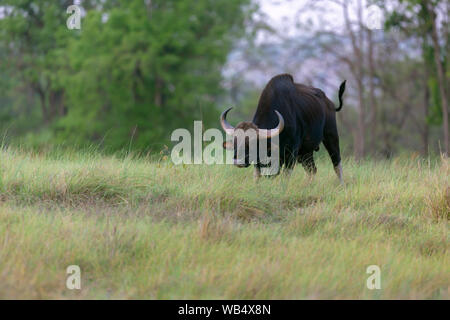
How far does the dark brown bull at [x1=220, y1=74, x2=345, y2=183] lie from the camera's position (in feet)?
28.3

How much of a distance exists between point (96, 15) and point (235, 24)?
325 inches

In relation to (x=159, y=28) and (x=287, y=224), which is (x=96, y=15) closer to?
(x=159, y=28)

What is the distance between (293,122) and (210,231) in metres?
3.37

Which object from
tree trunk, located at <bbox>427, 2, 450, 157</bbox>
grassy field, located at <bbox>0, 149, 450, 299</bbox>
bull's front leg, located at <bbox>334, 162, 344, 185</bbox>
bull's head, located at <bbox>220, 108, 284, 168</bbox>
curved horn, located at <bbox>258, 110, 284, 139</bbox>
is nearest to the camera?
grassy field, located at <bbox>0, 149, 450, 299</bbox>

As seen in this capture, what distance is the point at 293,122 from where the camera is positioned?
28.8ft

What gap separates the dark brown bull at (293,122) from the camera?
28.3 feet

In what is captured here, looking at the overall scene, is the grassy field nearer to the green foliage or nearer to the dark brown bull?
the dark brown bull

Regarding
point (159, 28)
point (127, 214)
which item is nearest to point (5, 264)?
point (127, 214)

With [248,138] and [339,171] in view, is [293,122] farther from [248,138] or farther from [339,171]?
[339,171]

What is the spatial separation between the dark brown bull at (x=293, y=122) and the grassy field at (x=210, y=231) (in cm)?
51

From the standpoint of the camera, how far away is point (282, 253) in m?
5.64

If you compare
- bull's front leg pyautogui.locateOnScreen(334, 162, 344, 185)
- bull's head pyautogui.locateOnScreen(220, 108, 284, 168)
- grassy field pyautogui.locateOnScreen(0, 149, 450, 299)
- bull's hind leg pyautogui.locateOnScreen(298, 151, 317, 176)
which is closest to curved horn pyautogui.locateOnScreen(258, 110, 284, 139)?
bull's head pyautogui.locateOnScreen(220, 108, 284, 168)

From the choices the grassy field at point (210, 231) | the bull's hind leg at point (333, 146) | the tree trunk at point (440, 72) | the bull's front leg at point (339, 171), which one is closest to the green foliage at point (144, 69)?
the tree trunk at point (440, 72)

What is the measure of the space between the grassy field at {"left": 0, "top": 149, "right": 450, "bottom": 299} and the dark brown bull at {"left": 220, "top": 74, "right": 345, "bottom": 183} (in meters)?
0.51
